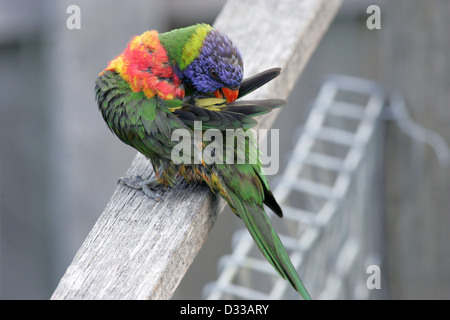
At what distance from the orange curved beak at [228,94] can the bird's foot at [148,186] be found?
32cm

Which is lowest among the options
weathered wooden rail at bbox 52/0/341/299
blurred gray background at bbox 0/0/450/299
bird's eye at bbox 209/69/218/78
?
blurred gray background at bbox 0/0/450/299

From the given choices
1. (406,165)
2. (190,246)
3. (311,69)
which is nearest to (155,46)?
(190,246)

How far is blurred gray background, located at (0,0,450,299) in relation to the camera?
7.11 ft

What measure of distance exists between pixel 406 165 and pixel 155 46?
123cm

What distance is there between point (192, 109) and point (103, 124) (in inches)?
64.7

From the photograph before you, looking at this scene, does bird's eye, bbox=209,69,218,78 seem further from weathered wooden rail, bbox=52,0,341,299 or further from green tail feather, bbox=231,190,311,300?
green tail feather, bbox=231,190,311,300

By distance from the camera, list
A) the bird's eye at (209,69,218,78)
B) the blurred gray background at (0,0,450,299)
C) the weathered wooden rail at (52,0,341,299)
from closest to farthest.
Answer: the weathered wooden rail at (52,0,341,299) < the bird's eye at (209,69,218,78) < the blurred gray background at (0,0,450,299)

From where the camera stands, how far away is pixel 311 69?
11.1 ft

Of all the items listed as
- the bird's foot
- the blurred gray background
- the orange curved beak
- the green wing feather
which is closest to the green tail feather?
the green wing feather

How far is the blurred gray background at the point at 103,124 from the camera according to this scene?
2168 mm

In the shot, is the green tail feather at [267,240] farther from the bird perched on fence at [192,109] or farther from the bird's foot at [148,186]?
the bird's foot at [148,186]

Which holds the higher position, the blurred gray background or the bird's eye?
the bird's eye

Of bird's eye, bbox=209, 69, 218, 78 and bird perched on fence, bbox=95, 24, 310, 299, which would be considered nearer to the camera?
bird perched on fence, bbox=95, 24, 310, 299

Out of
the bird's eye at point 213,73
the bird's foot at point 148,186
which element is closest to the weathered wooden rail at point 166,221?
the bird's foot at point 148,186
